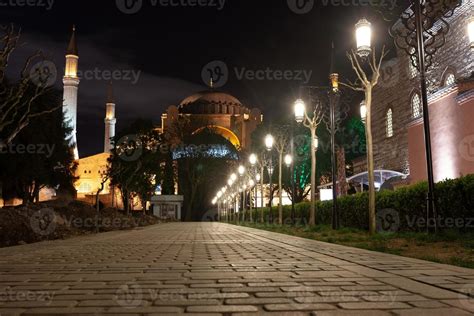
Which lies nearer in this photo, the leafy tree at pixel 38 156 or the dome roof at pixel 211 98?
the leafy tree at pixel 38 156

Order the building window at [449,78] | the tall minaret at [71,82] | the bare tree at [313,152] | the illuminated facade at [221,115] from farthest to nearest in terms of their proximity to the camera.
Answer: the illuminated facade at [221,115] → the tall minaret at [71,82] → the building window at [449,78] → the bare tree at [313,152]

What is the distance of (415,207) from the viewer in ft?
49.0

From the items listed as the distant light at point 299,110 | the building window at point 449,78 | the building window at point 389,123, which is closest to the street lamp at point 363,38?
the distant light at point 299,110

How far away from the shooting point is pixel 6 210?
14859 millimetres

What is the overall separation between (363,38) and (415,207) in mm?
5781

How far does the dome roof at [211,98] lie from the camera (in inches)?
4070

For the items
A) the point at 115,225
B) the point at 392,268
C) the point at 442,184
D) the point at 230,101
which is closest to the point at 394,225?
the point at 442,184

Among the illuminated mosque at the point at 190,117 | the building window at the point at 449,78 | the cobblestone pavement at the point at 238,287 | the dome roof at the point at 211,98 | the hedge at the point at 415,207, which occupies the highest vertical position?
the dome roof at the point at 211,98

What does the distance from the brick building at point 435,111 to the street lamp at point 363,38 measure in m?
5.50

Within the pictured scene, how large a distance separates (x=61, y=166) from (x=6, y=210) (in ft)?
98.5

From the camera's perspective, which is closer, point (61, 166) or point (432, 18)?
point (432, 18)

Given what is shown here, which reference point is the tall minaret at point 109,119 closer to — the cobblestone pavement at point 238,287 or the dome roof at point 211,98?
the dome roof at point 211,98

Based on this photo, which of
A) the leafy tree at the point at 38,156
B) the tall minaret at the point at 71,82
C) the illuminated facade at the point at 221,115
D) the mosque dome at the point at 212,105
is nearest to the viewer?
the leafy tree at the point at 38,156

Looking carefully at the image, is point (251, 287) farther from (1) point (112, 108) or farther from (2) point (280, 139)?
(1) point (112, 108)
